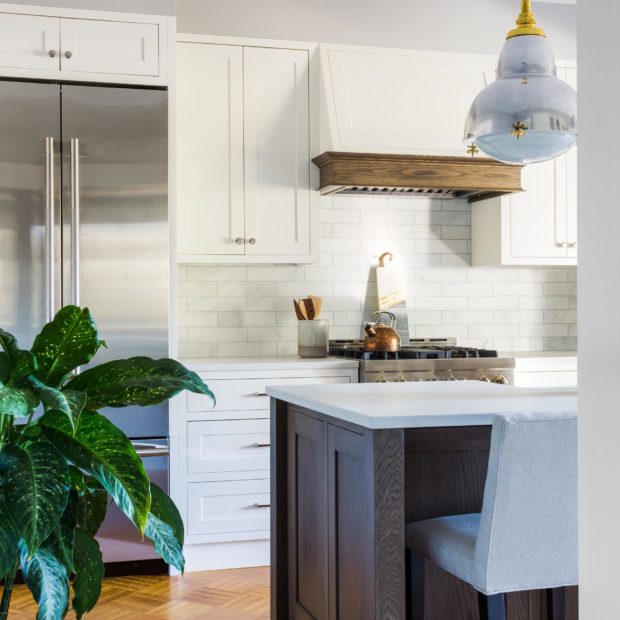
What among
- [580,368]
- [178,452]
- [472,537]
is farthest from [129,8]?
[580,368]

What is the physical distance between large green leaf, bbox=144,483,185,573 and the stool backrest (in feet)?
2.27

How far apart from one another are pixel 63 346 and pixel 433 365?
9.45 feet

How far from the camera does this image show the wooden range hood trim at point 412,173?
15.1 feet

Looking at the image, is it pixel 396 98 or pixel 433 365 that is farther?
pixel 396 98

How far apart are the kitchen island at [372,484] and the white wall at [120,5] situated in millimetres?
2119

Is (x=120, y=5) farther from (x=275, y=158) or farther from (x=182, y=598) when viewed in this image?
(x=182, y=598)

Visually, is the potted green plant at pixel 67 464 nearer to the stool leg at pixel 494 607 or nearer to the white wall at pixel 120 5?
the stool leg at pixel 494 607

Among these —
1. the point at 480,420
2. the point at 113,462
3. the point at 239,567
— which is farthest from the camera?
the point at 239,567

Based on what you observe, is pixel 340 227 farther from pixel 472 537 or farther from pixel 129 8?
pixel 472 537

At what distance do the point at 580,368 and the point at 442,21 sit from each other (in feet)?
16.3

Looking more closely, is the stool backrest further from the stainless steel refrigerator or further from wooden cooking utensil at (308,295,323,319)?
wooden cooking utensil at (308,295,323,319)

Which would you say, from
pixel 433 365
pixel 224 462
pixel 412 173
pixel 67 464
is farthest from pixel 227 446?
pixel 67 464

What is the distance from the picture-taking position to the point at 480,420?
221 centimetres

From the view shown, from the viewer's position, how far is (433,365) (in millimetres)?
4488
